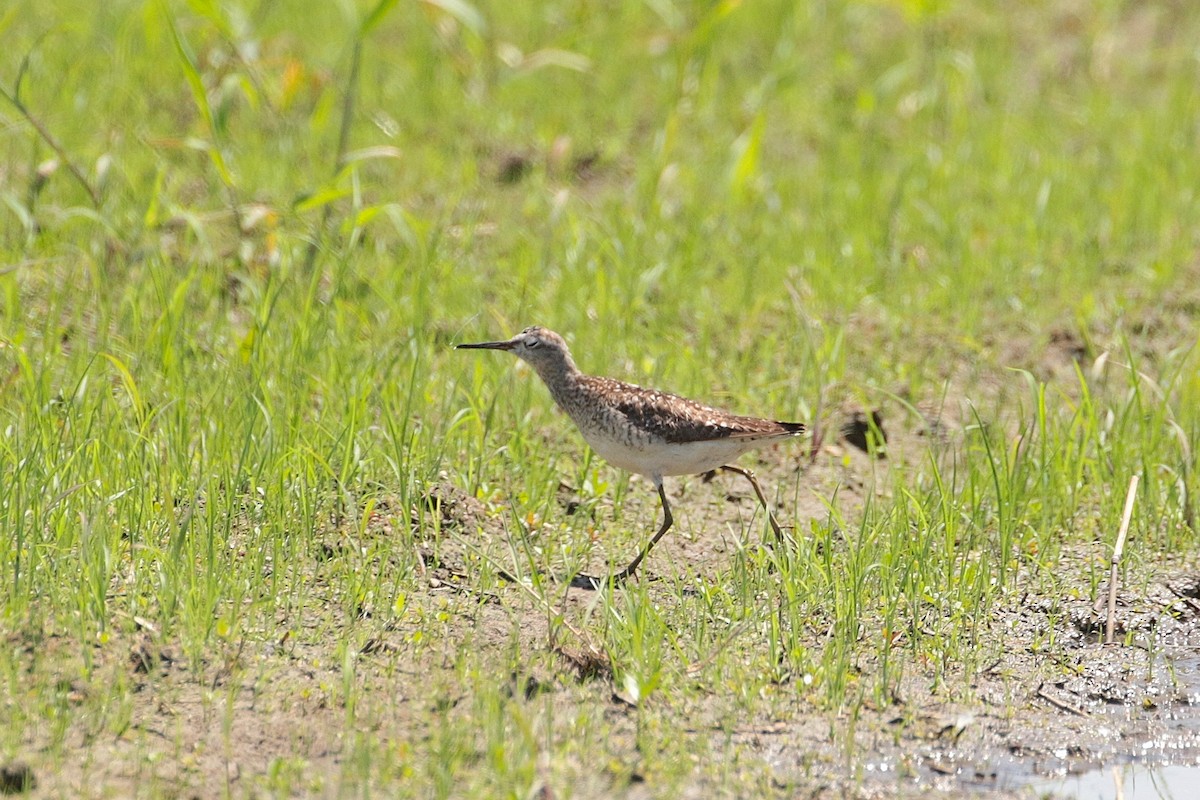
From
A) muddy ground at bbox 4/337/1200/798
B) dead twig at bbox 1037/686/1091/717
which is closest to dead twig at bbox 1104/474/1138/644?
muddy ground at bbox 4/337/1200/798

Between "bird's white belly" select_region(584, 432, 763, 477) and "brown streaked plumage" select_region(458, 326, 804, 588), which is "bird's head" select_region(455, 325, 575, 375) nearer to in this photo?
"brown streaked plumage" select_region(458, 326, 804, 588)

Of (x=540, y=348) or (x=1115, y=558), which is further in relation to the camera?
(x=540, y=348)

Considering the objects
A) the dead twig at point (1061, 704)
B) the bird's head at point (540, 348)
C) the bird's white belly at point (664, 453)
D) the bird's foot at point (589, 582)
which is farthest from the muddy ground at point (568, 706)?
the bird's head at point (540, 348)

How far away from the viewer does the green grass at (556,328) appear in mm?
5359

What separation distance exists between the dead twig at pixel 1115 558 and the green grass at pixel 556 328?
0.26m

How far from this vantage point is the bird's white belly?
6473mm

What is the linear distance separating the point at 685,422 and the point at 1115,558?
Result: 1796mm

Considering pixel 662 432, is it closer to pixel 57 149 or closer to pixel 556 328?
pixel 556 328

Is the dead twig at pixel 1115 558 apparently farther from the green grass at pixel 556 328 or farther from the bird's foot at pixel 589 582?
the bird's foot at pixel 589 582

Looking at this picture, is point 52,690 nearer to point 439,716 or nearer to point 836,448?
point 439,716

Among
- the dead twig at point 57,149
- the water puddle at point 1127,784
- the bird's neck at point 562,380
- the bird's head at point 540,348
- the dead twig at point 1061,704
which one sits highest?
the dead twig at point 57,149

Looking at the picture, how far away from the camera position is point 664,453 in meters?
6.50

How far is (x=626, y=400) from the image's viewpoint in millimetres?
6598

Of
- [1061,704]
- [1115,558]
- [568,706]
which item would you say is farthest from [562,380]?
[1061,704]
